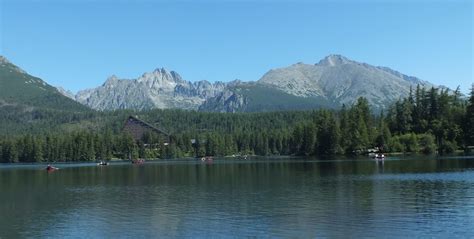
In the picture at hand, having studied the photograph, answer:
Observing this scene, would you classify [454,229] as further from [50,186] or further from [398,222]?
[50,186]

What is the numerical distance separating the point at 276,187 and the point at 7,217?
1524 inches

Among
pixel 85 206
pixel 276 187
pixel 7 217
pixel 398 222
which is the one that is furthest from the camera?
pixel 276 187

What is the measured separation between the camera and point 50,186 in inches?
4092

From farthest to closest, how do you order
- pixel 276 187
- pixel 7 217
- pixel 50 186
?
pixel 50 186 → pixel 276 187 → pixel 7 217

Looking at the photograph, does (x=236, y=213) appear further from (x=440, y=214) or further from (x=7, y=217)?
(x=7, y=217)

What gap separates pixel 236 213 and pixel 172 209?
893 centimetres

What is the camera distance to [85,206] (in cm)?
6788

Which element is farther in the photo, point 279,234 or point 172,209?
point 172,209

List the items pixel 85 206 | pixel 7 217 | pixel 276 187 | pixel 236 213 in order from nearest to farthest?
A: 1. pixel 236 213
2. pixel 7 217
3. pixel 85 206
4. pixel 276 187

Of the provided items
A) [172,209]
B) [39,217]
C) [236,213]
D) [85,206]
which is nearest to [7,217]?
[39,217]

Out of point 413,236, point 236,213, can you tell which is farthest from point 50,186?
point 413,236

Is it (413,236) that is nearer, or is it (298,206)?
(413,236)

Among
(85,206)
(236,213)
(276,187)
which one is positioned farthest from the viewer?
(276,187)

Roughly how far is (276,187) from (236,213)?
90.1 feet
